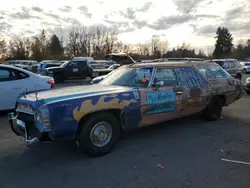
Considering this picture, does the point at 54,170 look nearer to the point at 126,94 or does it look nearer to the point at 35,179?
the point at 35,179

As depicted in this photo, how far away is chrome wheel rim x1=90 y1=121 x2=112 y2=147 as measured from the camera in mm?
4195

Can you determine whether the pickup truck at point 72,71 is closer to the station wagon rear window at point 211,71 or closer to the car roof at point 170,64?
the station wagon rear window at point 211,71

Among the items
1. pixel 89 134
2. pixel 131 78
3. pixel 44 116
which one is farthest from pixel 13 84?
pixel 89 134

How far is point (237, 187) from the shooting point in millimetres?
3230

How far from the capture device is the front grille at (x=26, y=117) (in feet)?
13.1

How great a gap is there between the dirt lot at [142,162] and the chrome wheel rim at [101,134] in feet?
0.86

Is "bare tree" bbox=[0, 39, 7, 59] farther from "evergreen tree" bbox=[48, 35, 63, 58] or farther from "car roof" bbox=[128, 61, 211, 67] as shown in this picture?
"car roof" bbox=[128, 61, 211, 67]

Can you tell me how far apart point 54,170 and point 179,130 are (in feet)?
10.2

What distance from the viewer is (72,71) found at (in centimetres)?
1936

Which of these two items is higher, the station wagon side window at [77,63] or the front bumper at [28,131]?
the station wagon side window at [77,63]

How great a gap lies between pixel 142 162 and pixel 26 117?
2.06 metres

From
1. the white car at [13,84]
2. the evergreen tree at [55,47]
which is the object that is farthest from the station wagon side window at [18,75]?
the evergreen tree at [55,47]

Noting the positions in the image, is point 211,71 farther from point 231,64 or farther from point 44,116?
point 231,64

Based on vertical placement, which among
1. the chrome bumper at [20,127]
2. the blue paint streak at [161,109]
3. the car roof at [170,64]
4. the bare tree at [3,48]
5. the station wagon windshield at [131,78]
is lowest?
the chrome bumper at [20,127]
